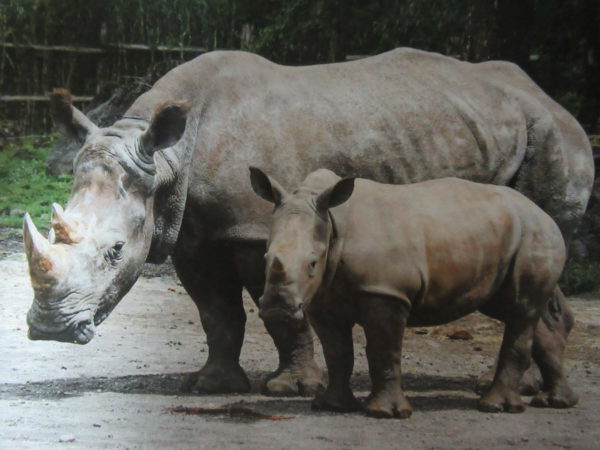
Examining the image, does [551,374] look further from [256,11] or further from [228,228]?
[256,11]

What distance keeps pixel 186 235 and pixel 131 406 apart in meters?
0.87

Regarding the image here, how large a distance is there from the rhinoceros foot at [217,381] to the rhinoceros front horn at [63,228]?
1.08 meters

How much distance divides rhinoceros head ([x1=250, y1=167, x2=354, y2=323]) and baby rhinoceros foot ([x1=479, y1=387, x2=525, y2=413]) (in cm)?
96

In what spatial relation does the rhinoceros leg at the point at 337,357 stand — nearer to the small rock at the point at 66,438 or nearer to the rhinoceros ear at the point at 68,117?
the small rock at the point at 66,438

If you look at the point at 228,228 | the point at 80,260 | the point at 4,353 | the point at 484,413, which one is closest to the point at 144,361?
the point at 4,353

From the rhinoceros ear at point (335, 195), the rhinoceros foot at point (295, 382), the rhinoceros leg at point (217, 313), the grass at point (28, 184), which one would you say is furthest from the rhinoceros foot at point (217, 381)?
the grass at point (28, 184)

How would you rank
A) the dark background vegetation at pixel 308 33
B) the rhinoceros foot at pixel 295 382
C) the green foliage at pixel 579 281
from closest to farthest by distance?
the rhinoceros foot at pixel 295 382
the dark background vegetation at pixel 308 33
the green foliage at pixel 579 281

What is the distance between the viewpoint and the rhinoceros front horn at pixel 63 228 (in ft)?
17.0

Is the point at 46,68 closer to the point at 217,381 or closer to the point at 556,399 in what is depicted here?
the point at 217,381

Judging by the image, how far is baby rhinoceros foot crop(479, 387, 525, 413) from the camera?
5.36m

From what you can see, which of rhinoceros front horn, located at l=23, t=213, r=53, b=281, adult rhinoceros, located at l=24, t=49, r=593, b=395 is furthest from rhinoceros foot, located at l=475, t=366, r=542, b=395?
rhinoceros front horn, located at l=23, t=213, r=53, b=281

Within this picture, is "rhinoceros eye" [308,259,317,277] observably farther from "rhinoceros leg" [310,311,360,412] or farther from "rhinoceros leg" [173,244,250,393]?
"rhinoceros leg" [173,244,250,393]

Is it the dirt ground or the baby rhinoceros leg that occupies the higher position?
the baby rhinoceros leg

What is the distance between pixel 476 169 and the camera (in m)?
6.38
